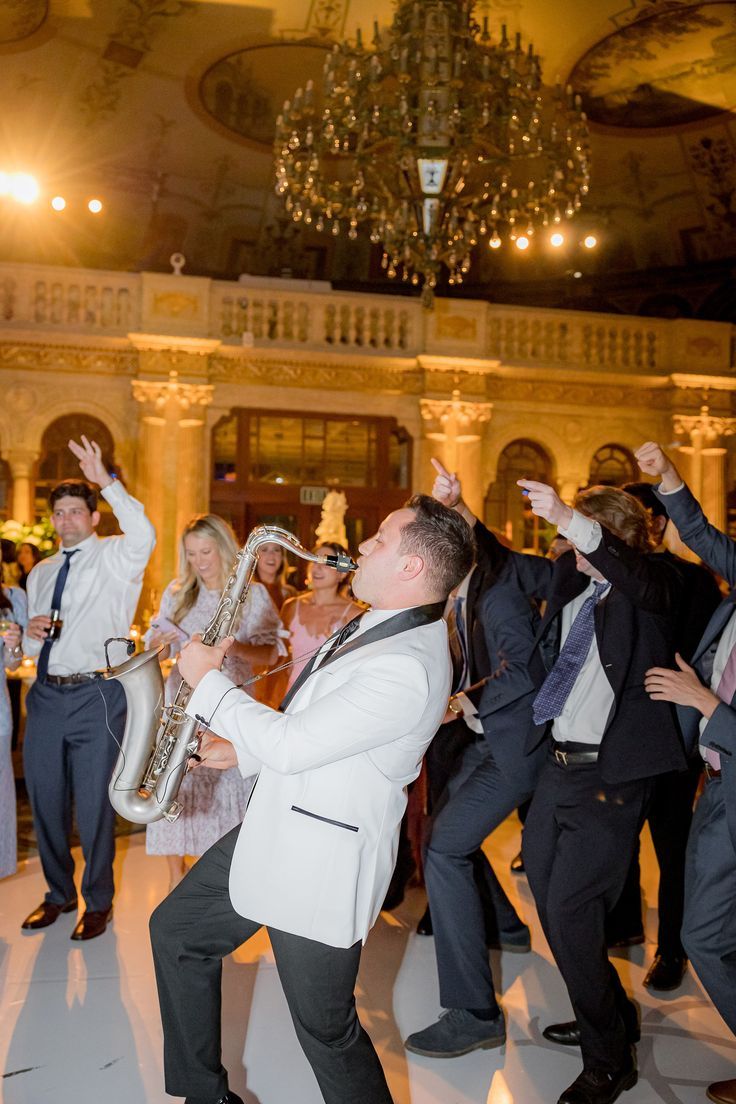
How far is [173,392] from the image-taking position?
450 inches

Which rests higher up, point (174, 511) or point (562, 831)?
point (174, 511)

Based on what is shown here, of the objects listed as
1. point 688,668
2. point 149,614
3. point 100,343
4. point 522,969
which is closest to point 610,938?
point 522,969

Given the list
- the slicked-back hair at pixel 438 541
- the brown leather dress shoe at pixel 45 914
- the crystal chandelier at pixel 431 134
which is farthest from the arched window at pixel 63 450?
the slicked-back hair at pixel 438 541

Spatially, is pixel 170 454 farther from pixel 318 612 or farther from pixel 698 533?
pixel 698 533

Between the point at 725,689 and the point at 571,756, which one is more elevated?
the point at 725,689

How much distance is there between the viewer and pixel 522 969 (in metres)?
3.64

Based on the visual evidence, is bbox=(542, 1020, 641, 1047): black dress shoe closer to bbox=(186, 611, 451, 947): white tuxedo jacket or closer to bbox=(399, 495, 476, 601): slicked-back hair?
bbox=(186, 611, 451, 947): white tuxedo jacket

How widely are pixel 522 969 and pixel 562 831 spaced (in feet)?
3.73

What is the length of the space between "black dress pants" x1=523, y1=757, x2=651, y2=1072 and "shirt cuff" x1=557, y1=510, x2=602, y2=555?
0.75 meters

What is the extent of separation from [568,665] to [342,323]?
9.94 meters

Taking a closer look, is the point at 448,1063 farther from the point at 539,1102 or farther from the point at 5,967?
the point at 5,967

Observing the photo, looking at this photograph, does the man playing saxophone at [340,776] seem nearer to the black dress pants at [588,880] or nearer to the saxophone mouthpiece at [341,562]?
the saxophone mouthpiece at [341,562]

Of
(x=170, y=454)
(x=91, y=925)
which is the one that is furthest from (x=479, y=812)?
(x=170, y=454)

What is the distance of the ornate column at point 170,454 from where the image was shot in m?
11.3
